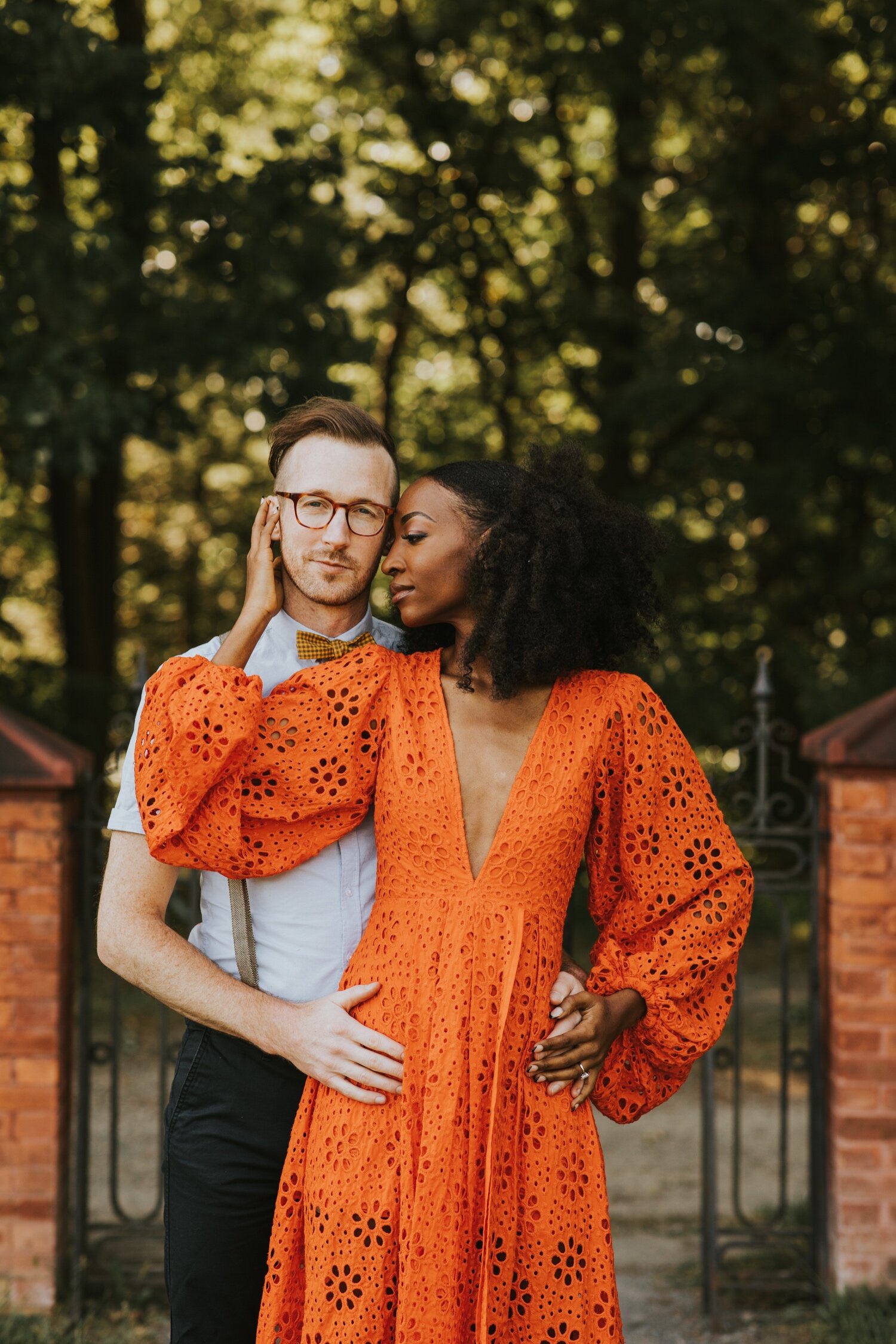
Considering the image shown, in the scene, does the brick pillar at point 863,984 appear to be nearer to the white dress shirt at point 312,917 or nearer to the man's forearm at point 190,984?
the white dress shirt at point 312,917

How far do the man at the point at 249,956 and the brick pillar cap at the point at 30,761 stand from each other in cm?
157

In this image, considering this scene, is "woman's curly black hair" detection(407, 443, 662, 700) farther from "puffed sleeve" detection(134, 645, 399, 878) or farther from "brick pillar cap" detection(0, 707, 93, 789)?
"brick pillar cap" detection(0, 707, 93, 789)

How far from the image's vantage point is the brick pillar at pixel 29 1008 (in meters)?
3.74

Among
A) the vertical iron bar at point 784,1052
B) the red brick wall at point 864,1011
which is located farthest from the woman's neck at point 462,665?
the vertical iron bar at point 784,1052

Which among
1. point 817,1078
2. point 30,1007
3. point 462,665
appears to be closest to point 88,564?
point 30,1007

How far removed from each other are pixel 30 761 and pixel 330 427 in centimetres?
190

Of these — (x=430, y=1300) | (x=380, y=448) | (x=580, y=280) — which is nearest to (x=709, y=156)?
(x=580, y=280)

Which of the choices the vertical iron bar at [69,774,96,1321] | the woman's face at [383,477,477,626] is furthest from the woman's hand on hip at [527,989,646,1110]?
the vertical iron bar at [69,774,96,1321]

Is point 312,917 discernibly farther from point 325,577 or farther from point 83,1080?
point 83,1080

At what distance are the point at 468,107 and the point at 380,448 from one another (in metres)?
8.00

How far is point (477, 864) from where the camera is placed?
6.58ft

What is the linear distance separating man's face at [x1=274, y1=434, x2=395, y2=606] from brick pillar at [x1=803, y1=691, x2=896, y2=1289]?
2056mm

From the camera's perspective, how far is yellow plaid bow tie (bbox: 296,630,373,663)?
2.26 metres

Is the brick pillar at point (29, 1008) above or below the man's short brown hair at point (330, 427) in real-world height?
below
